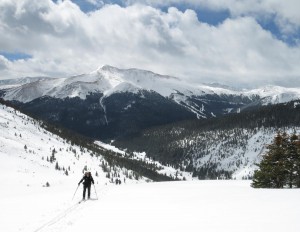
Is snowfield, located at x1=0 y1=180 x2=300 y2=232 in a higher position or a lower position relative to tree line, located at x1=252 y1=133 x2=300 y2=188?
lower

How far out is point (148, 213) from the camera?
2195cm

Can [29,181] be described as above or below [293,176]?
below

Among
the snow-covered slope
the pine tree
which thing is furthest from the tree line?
the snow-covered slope

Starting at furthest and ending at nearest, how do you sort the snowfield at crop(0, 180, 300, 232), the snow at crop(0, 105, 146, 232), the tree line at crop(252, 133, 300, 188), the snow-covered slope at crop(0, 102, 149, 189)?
the snow-covered slope at crop(0, 102, 149, 189), the tree line at crop(252, 133, 300, 188), the snow at crop(0, 105, 146, 232), the snowfield at crop(0, 180, 300, 232)

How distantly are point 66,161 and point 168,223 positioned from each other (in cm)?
9612

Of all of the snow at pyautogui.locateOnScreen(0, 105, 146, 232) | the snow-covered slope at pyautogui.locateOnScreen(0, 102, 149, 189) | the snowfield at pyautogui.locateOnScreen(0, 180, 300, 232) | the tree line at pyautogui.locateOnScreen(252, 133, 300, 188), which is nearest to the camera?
the snowfield at pyautogui.locateOnScreen(0, 180, 300, 232)

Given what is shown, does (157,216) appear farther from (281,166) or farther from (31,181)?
(31,181)

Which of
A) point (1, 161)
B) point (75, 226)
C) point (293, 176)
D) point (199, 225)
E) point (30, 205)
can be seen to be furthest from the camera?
point (1, 161)

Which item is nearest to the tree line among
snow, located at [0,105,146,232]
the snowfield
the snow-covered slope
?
the snowfield

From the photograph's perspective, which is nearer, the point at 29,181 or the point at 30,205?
the point at 30,205

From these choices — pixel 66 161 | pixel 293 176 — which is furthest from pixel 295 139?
pixel 66 161

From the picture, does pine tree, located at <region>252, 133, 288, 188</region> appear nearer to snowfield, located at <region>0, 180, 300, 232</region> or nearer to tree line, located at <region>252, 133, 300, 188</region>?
tree line, located at <region>252, 133, 300, 188</region>

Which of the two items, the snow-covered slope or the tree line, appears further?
the snow-covered slope

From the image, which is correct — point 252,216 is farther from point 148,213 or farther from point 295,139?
point 295,139
